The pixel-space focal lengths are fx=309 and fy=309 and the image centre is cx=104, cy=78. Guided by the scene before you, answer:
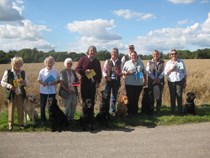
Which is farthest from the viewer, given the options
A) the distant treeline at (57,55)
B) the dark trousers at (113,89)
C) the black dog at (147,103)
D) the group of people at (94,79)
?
the distant treeline at (57,55)

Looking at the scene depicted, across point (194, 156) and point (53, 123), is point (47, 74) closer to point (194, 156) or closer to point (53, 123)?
point (53, 123)

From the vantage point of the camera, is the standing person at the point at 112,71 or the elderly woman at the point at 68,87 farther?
the standing person at the point at 112,71

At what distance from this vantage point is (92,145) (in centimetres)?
646

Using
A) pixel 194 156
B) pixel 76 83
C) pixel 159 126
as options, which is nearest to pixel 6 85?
pixel 76 83

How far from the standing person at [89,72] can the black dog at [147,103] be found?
1697 millimetres

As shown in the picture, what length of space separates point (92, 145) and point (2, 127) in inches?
107

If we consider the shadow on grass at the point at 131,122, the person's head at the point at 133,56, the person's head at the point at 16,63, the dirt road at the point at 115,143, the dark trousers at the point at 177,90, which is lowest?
the dirt road at the point at 115,143

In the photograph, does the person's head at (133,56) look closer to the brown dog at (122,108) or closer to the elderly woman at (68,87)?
the brown dog at (122,108)

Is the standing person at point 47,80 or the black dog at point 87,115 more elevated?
the standing person at point 47,80

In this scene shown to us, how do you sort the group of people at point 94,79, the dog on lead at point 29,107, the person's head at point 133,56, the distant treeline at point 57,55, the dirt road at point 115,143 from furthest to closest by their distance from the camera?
1. the distant treeline at point 57,55
2. the person's head at point 133,56
3. the dog on lead at point 29,107
4. the group of people at point 94,79
5. the dirt road at point 115,143

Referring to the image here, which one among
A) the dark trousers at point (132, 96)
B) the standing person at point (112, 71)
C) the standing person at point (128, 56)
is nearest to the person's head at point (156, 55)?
the standing person at point (128, 56)

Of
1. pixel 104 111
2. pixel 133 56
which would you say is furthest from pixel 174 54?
pixel 104 111

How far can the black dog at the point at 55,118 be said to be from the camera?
7734mm

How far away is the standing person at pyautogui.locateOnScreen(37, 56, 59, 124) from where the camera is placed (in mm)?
A: 8242
